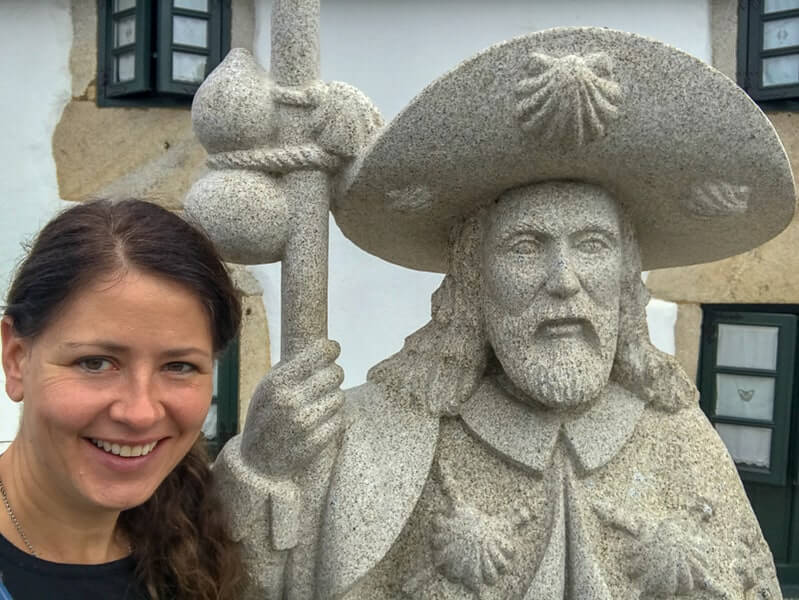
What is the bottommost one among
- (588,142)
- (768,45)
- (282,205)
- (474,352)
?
(474,352)

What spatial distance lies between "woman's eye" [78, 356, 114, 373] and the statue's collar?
2.66ft

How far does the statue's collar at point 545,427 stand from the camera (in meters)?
1.58

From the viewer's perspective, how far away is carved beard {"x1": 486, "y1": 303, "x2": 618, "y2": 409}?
153 cm

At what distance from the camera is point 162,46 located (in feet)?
11.6

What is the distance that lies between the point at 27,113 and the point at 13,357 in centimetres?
279

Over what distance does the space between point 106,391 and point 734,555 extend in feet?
4.08

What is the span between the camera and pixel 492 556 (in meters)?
1.53

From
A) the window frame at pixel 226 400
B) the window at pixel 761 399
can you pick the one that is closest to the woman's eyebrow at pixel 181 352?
the window frame at pixel 226 400

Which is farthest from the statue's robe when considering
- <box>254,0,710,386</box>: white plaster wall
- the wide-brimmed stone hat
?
<box>254,0,710,386</box>: white plaster wall

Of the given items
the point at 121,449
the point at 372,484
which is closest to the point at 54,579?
the point at 121,449

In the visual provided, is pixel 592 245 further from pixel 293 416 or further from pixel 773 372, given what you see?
pixel 773 372

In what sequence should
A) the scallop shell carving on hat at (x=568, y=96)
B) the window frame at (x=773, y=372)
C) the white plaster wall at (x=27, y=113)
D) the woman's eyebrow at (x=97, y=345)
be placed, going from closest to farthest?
the woman's eyebrow at (x=97, y=345)
the scallop shell carving on hat at (x=568, y=96)
the white plaster wall at (x=27, y=113)
the window frame at (x=773, y=372)

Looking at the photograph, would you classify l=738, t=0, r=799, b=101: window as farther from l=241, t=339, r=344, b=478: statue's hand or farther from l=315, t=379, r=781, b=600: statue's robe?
l=241, t=339, r=344, b=478: statue's hand

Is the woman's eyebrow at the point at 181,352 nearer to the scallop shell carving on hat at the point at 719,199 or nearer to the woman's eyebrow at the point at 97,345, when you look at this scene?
the woman's eyebrow at the point at 97,345
